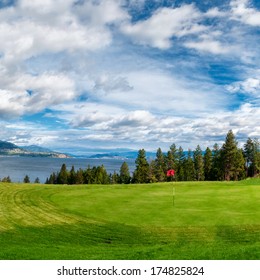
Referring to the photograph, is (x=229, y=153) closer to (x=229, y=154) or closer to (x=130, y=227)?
(x=229, y=154)

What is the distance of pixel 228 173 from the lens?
9138 centimetres

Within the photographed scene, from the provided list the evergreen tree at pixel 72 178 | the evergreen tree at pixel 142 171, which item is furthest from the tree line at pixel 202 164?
the evergreen tree at pixel 72 178

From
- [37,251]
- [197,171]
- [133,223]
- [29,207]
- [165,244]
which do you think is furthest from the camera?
[197,171]

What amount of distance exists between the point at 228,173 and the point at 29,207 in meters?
73.4

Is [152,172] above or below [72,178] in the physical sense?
above

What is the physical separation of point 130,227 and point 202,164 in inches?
3378

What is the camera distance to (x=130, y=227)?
2077cm

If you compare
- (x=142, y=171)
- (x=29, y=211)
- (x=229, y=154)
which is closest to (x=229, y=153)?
(x=229, y=154)

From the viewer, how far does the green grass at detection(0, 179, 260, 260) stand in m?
15.4

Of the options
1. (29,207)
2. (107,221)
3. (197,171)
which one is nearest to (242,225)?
(107,221)

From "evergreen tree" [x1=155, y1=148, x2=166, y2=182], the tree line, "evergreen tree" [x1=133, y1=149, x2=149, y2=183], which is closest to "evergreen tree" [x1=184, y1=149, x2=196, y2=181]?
the tree line

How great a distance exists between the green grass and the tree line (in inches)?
2463

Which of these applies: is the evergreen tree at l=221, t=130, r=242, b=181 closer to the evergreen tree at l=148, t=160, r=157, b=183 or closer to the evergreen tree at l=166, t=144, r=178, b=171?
the evergreen tree at l=166, t=144, r=178, b=171
